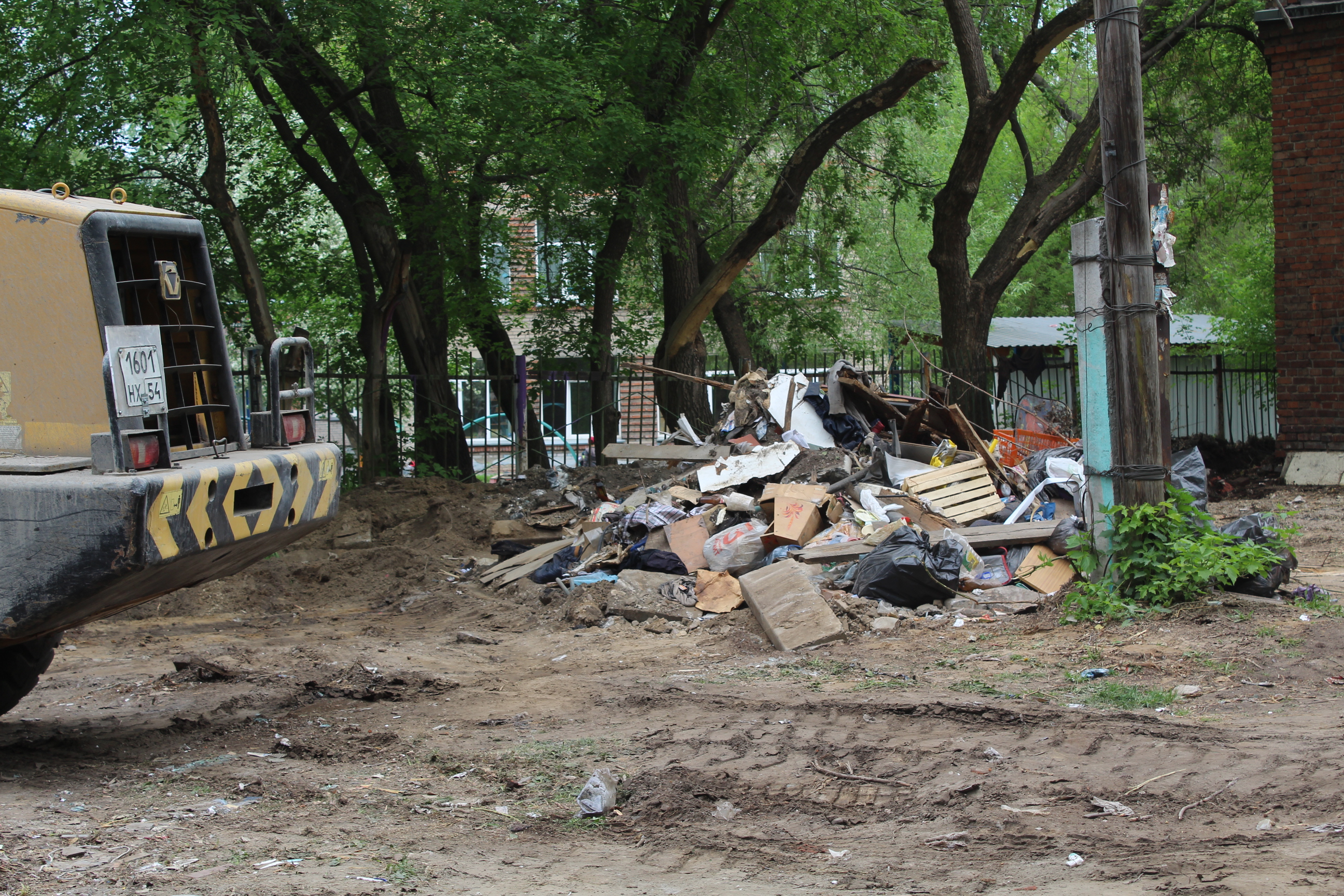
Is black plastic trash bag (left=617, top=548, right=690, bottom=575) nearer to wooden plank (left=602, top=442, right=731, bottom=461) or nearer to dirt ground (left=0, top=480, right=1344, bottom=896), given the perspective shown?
dirt ground (left=0, top=480, right=1344, bottom=896)

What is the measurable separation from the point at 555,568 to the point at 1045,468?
503cm

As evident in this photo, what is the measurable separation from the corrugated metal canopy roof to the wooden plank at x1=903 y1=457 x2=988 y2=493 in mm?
9822

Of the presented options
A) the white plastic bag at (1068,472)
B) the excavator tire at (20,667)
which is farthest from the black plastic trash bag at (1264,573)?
the excavator tire at (20,667)

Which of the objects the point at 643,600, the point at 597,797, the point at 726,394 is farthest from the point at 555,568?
the point at 726,394

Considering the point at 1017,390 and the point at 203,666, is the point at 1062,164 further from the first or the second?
the point at 203,666

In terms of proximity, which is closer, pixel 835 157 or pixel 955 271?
pixel 955 271

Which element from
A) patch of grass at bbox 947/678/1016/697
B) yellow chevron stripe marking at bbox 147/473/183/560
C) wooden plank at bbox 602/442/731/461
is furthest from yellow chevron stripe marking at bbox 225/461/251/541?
wooden plank at bbox 602/442/731/461

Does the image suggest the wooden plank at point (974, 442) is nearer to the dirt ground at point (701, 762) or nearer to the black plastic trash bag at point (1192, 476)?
the black plastic trash bag at point (1192, 476)

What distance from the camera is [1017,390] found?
20.8 metres

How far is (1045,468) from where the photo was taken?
10.2m

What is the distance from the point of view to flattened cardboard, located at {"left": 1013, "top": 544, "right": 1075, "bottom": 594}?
8.42 metres

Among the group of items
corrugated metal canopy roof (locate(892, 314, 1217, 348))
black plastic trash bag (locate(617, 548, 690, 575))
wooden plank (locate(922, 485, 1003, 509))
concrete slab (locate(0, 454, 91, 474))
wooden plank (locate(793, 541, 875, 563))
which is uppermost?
corrugated metal canopy roof (locate(892, 314, 1217, 348))

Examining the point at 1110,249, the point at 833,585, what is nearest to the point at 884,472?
the point at 833,585

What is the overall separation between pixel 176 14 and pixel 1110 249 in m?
8.77
